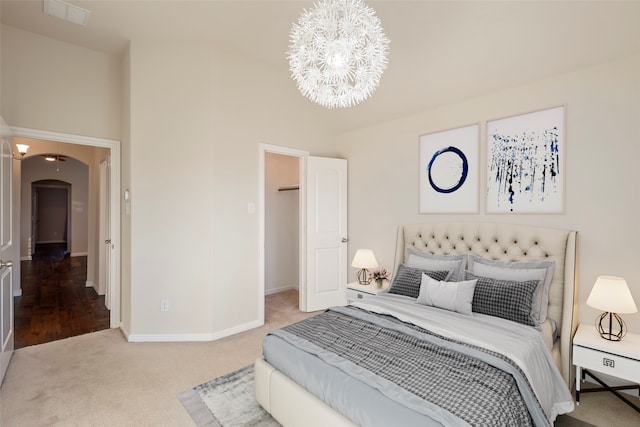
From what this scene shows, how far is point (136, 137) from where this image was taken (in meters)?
3.22

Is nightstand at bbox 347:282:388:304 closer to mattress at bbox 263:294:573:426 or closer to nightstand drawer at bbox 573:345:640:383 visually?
mattress at bbox 263:294:573:426

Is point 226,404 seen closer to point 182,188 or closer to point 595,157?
point 182,188

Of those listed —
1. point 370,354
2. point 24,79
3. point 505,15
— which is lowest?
point 370,354

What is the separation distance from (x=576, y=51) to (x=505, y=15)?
26.3 inches

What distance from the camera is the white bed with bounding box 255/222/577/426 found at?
1743 mm

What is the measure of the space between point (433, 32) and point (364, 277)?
108 inches

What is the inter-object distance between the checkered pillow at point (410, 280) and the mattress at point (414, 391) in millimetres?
356

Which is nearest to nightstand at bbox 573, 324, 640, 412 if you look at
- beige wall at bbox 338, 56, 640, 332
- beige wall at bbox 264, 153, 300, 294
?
beige wall at bbox 338, 56, 640, 332

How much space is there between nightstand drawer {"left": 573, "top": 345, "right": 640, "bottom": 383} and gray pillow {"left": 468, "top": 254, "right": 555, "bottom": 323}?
1.02 ft

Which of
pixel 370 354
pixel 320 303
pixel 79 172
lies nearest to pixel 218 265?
pixel 320 303

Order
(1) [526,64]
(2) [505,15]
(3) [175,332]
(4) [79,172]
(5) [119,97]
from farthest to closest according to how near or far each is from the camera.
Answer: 1. (4) [79,172]
2. (5) [119,97]
3. (3) [175,332]
4. (1) [526,64]
5. (2) [505,15]

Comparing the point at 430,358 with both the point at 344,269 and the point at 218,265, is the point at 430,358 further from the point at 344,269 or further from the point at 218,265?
the point at 344,269

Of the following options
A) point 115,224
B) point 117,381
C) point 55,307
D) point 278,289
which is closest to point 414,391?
point 117,381

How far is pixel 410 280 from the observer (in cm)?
304
